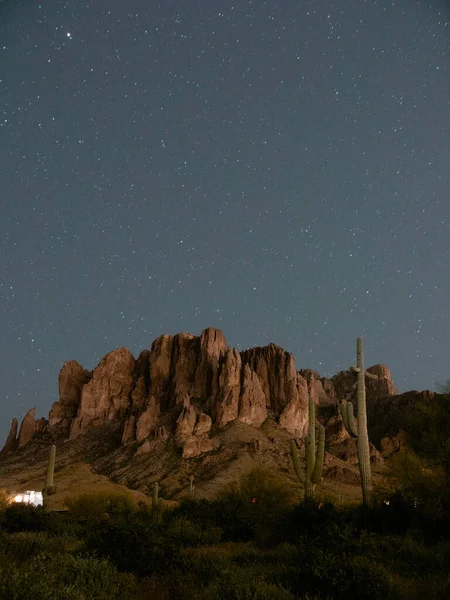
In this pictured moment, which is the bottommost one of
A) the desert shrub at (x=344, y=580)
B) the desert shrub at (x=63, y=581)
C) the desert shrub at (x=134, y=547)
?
the desert shrub at (x=134, y=547)

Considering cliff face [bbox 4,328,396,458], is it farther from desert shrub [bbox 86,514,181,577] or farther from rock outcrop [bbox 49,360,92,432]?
desert shrub [bbox 86,514,181,577]

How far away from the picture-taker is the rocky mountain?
83000mm

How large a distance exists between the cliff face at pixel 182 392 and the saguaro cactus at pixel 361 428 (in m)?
69.8

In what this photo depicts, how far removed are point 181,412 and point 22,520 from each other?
73.1 meters

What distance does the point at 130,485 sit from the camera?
72.8 m

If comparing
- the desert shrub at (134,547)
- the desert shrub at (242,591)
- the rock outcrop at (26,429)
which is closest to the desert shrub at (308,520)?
the desert shrub at (134,547)

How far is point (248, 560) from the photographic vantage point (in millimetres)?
12383

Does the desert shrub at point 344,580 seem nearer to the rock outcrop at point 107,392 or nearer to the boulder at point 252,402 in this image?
the boulder at point 252,402

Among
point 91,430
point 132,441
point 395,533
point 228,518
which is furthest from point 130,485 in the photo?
point 395,533

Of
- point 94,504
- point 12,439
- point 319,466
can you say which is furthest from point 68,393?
point 319,466

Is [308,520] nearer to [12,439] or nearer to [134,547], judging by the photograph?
[134,547]

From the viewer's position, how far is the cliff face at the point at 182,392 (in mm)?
98500

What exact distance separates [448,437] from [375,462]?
69.2 m

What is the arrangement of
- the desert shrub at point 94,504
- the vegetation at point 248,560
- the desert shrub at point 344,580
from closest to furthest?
the vegetation at point 248,560, the desert shrub at point 344,580, the desert shrub at point 94,504
